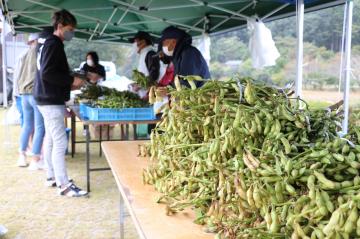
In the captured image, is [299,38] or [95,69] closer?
[299,38]

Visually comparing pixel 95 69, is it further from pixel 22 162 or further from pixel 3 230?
pixel 3 230

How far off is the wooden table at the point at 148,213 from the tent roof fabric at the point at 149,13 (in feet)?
8.22

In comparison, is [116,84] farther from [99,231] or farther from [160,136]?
[160,136]

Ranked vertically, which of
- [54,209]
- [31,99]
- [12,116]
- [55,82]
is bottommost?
[54,209]

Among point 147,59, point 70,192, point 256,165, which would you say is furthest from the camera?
point 147,59

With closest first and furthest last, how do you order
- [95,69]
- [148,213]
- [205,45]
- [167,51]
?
1. [148,213]
2. [167,51]
3. [95,69]
4. [205,45]

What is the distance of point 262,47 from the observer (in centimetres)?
434

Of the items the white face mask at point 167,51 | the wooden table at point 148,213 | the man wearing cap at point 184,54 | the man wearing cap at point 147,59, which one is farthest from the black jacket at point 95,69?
the wooden table at point 148,213

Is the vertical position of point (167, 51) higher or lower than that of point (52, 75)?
higher

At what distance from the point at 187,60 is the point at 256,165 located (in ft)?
6.47

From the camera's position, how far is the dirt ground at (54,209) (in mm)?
2732

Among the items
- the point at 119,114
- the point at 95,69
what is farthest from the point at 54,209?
the point at 95,69

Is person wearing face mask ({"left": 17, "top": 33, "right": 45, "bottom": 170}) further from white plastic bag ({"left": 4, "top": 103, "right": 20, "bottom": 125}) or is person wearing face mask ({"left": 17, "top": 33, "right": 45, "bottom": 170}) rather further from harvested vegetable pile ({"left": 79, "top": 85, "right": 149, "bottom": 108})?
white plastic bag ({"left": 4, "top": 103, "right": 20, "bottom": 125})

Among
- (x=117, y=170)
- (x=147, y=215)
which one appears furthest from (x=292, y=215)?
(x=117, y=170)
